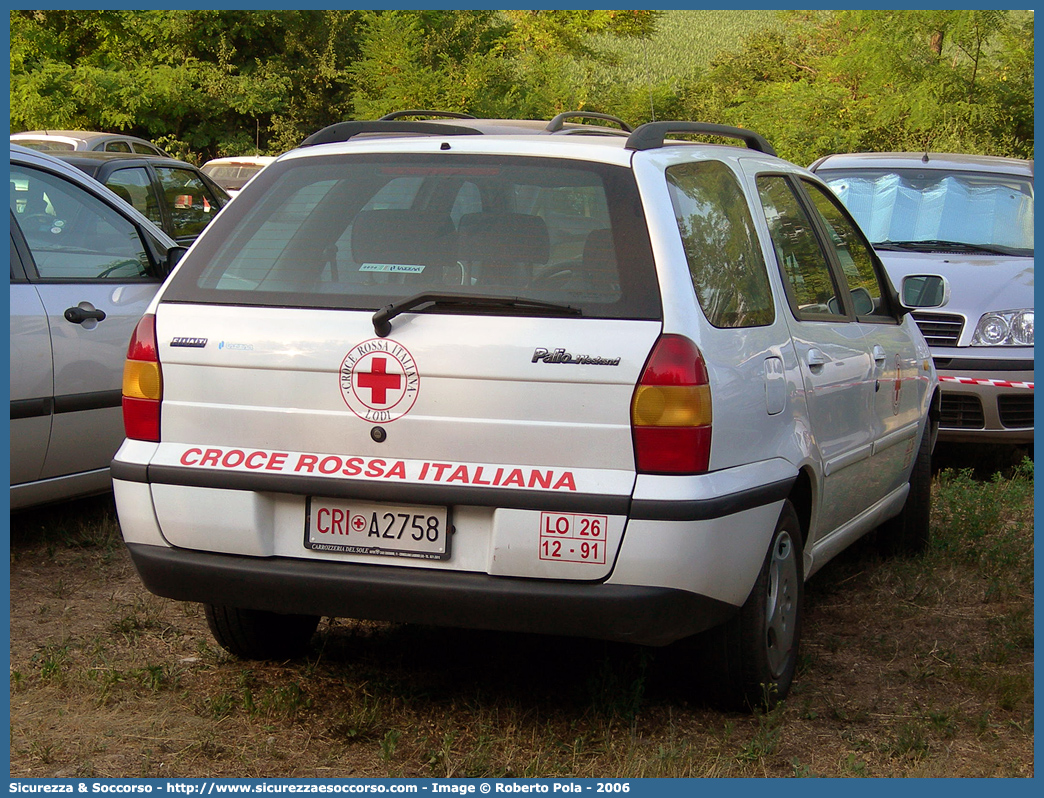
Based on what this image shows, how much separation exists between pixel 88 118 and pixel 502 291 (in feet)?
108

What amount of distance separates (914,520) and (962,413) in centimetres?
193

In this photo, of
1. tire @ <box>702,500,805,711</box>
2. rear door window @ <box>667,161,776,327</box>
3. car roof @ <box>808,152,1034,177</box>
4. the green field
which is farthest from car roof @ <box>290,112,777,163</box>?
the green field

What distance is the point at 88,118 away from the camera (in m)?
33.5

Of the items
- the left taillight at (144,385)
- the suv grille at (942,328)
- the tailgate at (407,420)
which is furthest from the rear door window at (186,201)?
the tailgate at (407,420)

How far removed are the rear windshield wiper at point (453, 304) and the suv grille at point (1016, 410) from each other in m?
4.72

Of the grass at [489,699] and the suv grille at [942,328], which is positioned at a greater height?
the suv grille at [942,328]

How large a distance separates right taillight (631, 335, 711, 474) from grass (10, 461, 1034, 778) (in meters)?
0.81

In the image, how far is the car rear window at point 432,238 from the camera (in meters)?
3.36

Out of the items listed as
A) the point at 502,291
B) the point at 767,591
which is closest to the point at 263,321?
the point at 502,291

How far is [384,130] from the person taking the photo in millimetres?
4332

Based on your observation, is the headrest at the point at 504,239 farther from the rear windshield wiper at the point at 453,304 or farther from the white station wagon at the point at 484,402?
the rear windshield wiper at the point at 453,304

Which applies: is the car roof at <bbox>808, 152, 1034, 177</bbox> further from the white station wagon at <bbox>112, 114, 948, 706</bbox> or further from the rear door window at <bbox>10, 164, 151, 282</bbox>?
the white station wagon at <bbox>112, 114, 948, 706</bbox>

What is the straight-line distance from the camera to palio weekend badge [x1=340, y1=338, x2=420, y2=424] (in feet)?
10.8

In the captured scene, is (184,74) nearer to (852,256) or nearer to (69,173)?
(69,173)
